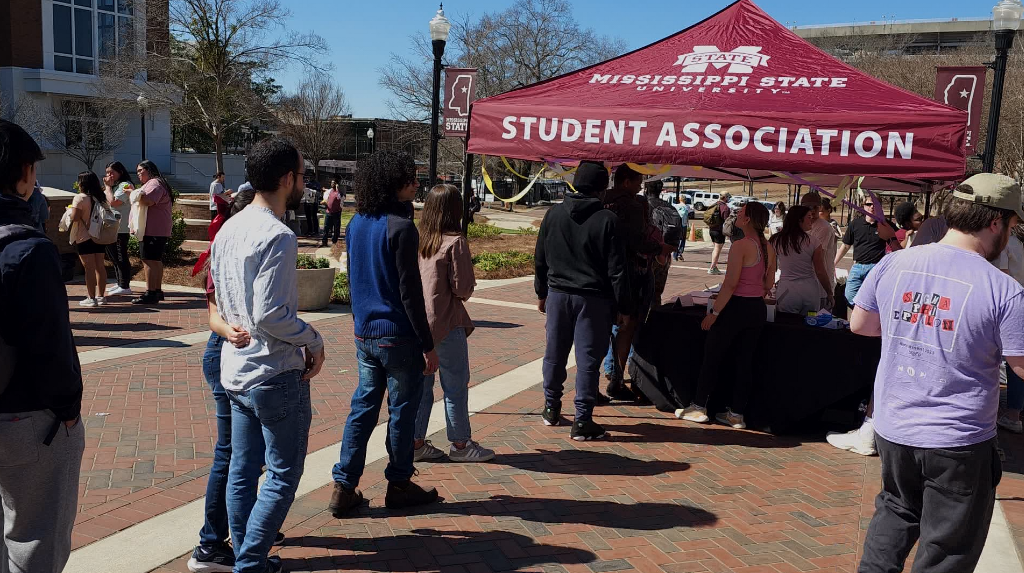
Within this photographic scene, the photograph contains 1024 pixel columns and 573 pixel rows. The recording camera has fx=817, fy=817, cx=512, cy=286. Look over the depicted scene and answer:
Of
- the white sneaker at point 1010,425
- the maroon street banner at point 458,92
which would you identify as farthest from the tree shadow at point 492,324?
the white sneaker at point 1010,425

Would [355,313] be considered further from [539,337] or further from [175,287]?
[175,287]

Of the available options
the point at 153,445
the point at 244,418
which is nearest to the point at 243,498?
the point at 244,418

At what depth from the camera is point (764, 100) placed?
5969 mm

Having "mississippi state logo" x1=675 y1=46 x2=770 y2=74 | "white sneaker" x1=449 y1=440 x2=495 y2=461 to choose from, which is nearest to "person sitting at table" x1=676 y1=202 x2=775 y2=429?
"mississippi state logo" x1=675 y1=46 x2=770 y2=74

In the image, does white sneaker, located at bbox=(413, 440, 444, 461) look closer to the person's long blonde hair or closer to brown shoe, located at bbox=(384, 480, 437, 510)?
brown shoe, located at bbox=(384, 480, 437, 510)

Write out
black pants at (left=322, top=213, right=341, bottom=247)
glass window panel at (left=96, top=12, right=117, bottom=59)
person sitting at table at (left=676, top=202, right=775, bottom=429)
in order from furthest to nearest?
glass window panel at (left=96, top=12, right=117, bottom=59) < black pants at (left=322, top=213, right=341, bottom=247) < person sitting at table at (left=676, top=202, right=775, bottom=429)

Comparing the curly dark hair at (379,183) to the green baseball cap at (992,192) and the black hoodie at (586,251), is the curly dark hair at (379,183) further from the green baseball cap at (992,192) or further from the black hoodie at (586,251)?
the green baseball cap at (992,192)

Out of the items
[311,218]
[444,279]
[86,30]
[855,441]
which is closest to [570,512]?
[444,279]

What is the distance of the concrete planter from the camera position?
10500 millimetres

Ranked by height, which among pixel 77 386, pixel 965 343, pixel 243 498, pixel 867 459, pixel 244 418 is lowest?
pixel 867 459

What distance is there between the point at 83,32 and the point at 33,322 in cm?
4385

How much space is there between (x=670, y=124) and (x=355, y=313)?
2.87 meters

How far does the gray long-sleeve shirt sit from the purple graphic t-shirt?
228 centimetres

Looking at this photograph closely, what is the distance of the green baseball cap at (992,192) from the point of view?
9.98 ft
